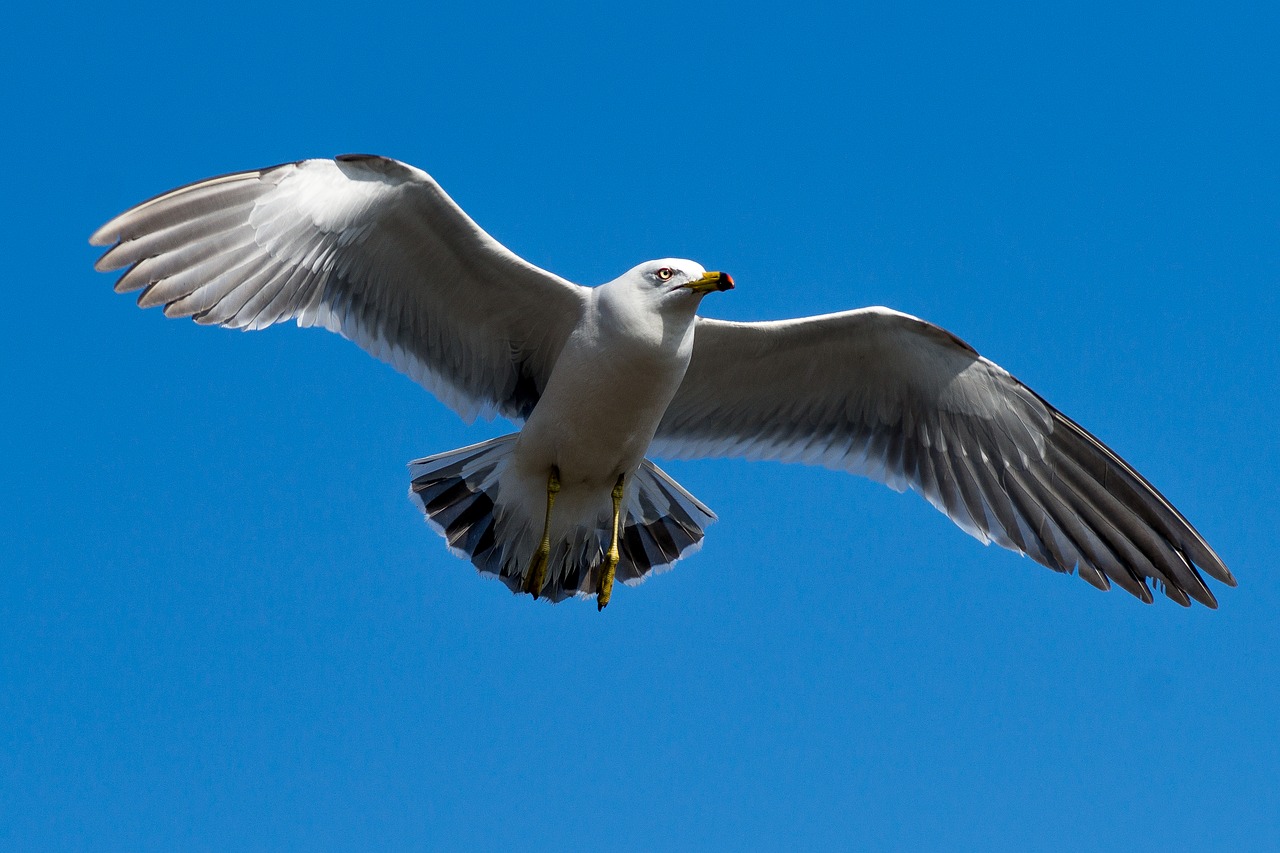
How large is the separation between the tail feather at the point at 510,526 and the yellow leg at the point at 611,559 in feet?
0.77

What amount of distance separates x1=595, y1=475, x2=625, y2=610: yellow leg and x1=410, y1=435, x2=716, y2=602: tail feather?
24cm

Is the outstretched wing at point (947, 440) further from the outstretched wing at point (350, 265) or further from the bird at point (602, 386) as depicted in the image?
the outstretched wing at point (350, 265)

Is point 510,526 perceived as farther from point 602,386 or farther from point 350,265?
point 350,265

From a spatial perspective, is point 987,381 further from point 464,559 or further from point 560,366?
point 464,559

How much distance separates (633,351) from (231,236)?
2.47 meters

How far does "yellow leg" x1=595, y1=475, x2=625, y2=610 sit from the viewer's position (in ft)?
33.3

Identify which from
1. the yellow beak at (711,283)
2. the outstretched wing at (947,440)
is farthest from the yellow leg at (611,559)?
the yellow beak at (711,283)

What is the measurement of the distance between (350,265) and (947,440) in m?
4.31

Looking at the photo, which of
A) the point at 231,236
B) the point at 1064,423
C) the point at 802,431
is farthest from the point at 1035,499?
the point at 231,236

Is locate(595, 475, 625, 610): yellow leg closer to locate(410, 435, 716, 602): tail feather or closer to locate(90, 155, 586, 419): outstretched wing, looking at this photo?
locate(410, 435, 716, 602): tail feather

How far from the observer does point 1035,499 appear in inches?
427

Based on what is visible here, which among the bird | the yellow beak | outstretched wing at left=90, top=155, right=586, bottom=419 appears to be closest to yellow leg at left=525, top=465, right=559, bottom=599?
the bird

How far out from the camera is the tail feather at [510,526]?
10531mm

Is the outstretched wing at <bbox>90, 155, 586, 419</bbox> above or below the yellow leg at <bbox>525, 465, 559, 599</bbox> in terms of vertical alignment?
above
